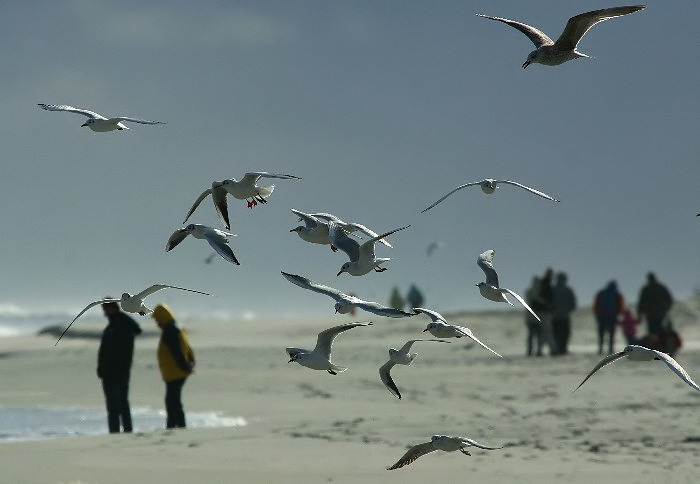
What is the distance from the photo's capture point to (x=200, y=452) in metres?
12.7

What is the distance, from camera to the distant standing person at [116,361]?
14.8 meters

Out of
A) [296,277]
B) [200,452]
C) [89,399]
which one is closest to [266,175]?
[296,277]

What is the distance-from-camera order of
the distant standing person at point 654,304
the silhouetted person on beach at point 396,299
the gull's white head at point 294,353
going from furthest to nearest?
the silhouetted person on beach at point 396,299
the distant standing person at point 654,304
the gull's white head at point 294,353

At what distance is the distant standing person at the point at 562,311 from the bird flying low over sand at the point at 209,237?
2001 cm

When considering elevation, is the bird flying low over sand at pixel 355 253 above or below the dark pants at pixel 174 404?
above

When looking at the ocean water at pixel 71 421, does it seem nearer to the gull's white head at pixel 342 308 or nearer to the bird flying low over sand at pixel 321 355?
the bird flying low over sand at pixel 321 355

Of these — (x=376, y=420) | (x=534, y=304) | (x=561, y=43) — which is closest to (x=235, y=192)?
(x=561, y=43)

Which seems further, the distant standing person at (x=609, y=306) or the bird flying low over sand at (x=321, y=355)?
the distant standing person at (x=609, y=306)

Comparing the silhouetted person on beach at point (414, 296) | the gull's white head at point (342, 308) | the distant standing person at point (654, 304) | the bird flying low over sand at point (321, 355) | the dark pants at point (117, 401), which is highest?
the silhouetted person on beach at point (414, 296)

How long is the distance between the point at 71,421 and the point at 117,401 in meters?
3.14

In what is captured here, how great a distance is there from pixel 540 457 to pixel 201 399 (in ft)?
30.5

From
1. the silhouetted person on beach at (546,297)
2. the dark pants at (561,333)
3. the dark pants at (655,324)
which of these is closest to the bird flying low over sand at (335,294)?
the silhouetted person on beach at (546,297)

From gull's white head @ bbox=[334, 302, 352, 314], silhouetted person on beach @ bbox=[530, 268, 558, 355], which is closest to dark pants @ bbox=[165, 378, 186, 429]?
gull's white head @ bbox=[334, 302, 352, 314]

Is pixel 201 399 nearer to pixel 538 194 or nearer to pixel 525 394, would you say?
pixel 525 394
